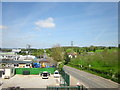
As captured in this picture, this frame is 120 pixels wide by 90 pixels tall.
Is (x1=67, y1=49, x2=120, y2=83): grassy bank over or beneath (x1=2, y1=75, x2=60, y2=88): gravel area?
over

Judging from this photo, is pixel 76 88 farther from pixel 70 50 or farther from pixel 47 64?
pixel 70 50

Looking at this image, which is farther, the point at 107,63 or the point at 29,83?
the point at 29,83

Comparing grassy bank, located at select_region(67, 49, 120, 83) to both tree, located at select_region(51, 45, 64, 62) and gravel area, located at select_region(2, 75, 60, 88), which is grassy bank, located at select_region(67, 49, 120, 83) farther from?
tree, located at select_region(51, 45, 64, 62)

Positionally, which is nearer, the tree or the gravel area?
the gravel area

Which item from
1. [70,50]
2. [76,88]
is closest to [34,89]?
[76,88]

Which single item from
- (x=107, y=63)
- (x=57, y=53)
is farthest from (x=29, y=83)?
(x=57, y=53)

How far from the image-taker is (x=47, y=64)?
23.9 metres

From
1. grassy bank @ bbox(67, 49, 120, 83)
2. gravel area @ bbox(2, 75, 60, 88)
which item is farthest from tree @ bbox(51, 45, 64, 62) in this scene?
gravel area @ bbox(2, 75, 60, 88)

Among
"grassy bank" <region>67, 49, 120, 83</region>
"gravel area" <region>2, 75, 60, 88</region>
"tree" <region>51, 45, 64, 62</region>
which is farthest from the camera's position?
"tree" <region>51, 45, 64, 62</region>

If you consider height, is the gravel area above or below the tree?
below

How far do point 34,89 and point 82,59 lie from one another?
714 inches

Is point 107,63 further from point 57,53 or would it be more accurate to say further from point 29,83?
point 57,53

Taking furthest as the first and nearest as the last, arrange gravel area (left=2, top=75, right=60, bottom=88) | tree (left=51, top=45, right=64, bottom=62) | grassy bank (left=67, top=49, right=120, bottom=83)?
tree (left=51, top=45, right=64, bottom=62) → gravel area (left=2, top=75, right=60, bottom=88) → grassy bank (left=67, top=49, right=120, bottom=83)

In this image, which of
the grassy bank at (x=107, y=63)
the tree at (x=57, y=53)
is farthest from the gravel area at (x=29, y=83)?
the tree at (x=57, y=53)
